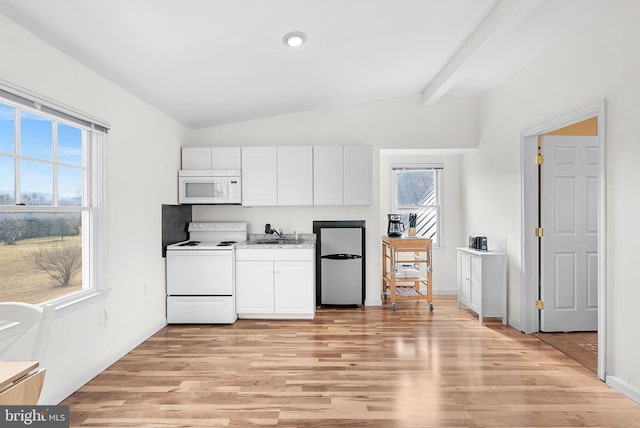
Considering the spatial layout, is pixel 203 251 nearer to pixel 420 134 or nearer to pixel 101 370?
pixel 101 370

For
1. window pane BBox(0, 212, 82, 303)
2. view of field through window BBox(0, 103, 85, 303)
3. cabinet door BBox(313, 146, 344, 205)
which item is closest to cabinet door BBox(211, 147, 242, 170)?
cabinet door BBox(313, 146, 344, 205)

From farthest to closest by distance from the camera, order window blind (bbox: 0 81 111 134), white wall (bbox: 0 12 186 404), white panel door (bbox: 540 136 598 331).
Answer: white panel door (bbox: 540 136 598 331) → white wall (bbox: 0 12 186 404) → window blind (bbox: 0 81 111 134)

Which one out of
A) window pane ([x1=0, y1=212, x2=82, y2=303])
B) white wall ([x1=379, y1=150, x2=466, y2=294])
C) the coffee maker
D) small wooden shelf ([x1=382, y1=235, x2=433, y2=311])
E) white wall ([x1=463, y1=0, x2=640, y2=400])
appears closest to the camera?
window pane ([x1=0, y1=212, x2=82, y2=303])

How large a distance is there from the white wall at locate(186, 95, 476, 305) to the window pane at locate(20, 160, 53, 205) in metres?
2.37

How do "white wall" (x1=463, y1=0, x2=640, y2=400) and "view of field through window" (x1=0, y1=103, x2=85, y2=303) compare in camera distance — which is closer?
"view of field through window" (x1=0, y1=103, x2=85, y2=303)

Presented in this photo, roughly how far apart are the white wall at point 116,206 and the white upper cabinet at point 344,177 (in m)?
1.78

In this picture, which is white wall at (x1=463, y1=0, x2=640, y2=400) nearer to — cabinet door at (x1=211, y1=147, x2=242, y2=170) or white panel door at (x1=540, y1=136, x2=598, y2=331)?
white panel door at (x1=540, y1=136, x2=598, y2=331)

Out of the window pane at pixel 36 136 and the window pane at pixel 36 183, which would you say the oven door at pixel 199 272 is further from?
the window pane at pixel 36 136

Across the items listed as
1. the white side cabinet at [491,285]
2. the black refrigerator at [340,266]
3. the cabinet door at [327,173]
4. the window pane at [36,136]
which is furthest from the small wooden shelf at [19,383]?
the white side cabinet at [491,285]

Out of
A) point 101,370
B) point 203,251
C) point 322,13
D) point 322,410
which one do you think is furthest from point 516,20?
point 101,370

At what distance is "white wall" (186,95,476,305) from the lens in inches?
183

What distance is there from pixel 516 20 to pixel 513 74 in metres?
1.56

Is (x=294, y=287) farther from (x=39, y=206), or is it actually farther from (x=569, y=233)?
(x=569, y=233)

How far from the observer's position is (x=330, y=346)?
3293 millimetres
